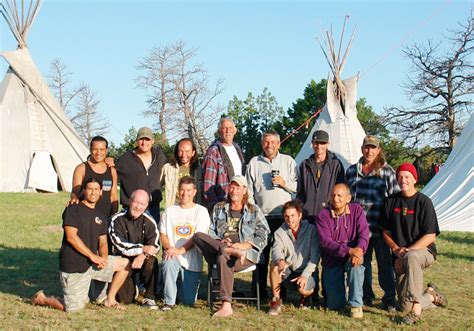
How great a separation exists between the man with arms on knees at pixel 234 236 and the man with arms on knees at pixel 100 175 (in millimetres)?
940

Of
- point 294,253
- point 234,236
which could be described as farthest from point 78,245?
point 294,253

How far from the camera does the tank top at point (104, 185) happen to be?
5.18 metres

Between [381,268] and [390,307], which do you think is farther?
[381,268]

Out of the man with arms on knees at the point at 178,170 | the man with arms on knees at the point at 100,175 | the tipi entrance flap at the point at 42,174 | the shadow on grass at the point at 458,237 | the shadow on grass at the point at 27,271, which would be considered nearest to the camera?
the man with arms on knees at the point at 100,175

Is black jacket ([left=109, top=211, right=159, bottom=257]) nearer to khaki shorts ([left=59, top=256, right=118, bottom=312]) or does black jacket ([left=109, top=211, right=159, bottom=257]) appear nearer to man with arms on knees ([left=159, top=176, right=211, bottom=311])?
man with arms on knees ([left=159, top=176, right=211, bottom=311])

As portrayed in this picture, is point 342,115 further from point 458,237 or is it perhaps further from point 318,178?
point 318,178

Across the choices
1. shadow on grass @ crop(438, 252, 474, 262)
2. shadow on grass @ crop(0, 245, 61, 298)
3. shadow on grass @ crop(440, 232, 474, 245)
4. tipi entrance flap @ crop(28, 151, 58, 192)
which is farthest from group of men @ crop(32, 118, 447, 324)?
tipi entrance flap @ crop(28, 151, 58, 192)

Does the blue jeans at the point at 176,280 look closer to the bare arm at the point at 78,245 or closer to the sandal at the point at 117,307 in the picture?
the sandal at the point at 117,307

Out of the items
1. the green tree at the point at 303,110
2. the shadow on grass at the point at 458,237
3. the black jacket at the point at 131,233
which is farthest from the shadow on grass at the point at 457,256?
the green tree at the point at 303,110

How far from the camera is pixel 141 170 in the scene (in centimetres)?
536

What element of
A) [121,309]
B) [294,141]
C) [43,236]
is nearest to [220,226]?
[121,309]

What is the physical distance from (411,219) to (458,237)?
15.7 feet

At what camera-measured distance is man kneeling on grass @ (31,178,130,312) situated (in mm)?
4785

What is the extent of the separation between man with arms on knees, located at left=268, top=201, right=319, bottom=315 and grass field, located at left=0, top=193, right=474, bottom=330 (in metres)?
0.22
